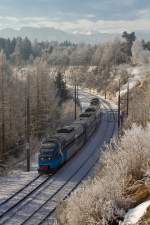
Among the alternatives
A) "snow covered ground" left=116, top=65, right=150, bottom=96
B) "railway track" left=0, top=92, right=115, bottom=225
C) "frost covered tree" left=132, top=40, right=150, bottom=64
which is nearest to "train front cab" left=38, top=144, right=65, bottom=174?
"railway track" left=0, top=92, right=115, bottom=225

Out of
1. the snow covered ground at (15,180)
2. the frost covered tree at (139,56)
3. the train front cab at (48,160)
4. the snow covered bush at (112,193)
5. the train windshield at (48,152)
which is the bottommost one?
the snow covered ground at (15,180)

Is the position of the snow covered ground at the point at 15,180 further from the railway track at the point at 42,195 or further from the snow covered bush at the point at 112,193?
the snow covered bush at the point at 112,193

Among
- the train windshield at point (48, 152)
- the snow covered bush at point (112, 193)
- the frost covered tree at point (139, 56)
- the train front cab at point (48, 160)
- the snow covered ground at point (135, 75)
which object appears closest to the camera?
the snow covered bush at point (112, 193)

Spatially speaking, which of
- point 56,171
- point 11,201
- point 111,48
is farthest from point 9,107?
point 111,48

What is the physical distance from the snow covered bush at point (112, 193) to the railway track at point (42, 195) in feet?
23.1

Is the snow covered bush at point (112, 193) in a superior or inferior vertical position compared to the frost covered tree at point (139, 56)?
inferior

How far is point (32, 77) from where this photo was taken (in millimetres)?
60406

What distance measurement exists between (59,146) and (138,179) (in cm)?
1799

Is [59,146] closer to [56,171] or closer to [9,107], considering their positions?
[56,171]

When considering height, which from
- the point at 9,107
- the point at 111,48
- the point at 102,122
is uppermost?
the point at 111,48

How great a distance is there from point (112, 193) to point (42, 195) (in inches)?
590

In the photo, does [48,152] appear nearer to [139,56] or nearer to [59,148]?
[59,148]

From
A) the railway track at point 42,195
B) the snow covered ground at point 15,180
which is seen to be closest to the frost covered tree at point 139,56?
the railway track at point 42,195

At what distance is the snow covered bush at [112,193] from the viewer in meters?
13.5
